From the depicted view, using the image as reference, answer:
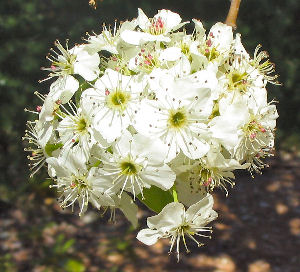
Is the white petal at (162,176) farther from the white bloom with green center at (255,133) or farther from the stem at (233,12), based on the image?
the stem at (233,12)

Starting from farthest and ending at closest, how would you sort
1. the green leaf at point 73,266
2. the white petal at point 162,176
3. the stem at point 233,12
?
the green leaf at point 73,266
the stem at point 233,12
the white petal at point 162,176

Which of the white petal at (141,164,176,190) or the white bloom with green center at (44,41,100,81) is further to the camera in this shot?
the white bloom with green center at (44,41,100,81)

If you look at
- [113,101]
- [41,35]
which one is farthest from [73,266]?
[113,101]

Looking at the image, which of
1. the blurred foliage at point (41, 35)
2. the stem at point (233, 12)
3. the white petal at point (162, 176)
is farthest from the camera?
the blurred foliage at point (41, 35)

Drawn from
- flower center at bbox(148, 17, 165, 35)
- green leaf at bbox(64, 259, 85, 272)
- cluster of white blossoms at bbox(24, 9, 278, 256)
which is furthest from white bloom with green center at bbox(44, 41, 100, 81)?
green leaf at bbox(64, 259, 85, 272)

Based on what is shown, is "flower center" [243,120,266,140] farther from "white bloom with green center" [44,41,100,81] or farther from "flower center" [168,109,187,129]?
"white bloom with green center" [44,41,100,81]

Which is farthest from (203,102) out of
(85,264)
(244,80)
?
(85,264)

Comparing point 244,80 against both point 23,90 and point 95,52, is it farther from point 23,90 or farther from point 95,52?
point 23,90

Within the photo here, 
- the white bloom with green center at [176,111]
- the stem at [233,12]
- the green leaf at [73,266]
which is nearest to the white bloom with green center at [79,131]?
the white bloom with green center at [176,111]
